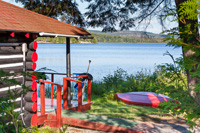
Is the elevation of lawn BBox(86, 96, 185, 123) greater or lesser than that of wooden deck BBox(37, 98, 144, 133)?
lesser

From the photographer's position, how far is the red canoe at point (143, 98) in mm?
11494

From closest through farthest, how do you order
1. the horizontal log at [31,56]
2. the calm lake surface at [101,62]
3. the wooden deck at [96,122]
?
the wooden deck at [96,122], the horizontal log at [31,56], the calm lake surface at [101,62]

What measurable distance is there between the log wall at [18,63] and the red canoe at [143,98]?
526 cm

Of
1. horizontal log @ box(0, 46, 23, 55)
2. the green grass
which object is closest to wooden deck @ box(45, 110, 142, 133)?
the green grass

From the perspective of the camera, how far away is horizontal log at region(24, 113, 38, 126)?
753 centimetres

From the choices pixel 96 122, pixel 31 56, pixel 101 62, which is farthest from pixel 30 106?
Result: pixel 101 62

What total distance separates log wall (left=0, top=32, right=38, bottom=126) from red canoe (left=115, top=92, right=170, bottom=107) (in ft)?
17.3

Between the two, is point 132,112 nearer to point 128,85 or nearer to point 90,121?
point 90,121

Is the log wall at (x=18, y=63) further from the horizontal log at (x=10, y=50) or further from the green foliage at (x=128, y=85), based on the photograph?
the green foliage at (x=128, y=85)

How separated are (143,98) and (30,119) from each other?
234 inches

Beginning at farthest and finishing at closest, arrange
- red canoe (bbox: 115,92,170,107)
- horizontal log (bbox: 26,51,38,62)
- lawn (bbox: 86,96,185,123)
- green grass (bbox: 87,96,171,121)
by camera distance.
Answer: red canoe (bbox: 115,92,170,107)
green grass (bbox: 87,96,171,121)
lawn (bbox: 86,96,185,123)
horizontal log (bbox: 26,51,38,62)

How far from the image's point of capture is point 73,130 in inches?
310

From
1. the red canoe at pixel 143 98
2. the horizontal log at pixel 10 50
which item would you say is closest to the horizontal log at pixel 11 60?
the horizontal log at pixel 10 50

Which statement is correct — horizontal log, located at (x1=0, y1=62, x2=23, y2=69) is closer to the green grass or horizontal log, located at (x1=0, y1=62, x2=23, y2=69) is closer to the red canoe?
the green grass
